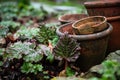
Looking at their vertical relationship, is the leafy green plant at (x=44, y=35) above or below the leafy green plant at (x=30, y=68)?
above

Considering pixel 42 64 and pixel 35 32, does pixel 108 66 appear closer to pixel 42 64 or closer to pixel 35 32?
pixel 42 64

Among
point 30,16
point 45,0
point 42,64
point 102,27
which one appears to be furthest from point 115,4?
point 45,0

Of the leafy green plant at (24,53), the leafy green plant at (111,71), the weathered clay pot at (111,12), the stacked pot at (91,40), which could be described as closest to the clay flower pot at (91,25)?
the stacked pot at (91,40)

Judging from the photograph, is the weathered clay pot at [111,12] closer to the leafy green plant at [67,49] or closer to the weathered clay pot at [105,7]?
the weathered clay pot at [105,7]

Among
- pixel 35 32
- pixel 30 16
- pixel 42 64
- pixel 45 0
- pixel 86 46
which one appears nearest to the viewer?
pixel 86 46

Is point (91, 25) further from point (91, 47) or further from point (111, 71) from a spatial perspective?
point (111, 71)
